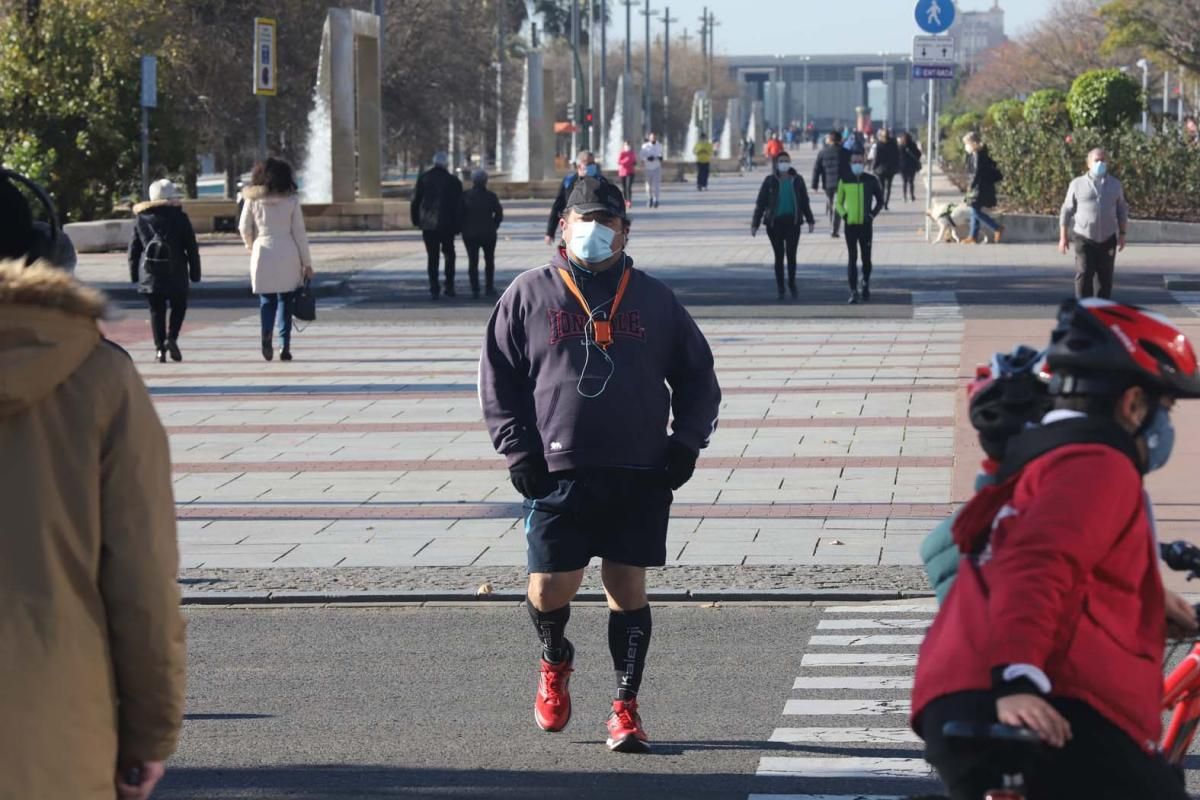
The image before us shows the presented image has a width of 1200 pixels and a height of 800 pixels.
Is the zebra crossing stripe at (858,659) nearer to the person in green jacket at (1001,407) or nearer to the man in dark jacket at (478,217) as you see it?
the person in green jacket at (1001,407)

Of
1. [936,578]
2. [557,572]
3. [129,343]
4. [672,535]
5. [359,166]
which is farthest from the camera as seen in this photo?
[359,166]

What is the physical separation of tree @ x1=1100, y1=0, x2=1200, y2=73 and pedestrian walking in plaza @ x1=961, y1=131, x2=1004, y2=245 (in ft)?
56.2

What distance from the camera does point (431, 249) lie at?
77.0 feet

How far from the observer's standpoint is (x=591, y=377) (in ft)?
19.2

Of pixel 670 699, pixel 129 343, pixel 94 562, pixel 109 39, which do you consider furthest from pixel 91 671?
pixel 109 39

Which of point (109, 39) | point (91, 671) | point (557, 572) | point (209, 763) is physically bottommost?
point (209, 763)

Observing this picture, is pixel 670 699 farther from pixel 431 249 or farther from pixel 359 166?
pixel 359 166

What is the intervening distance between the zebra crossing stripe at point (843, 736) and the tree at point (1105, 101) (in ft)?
97.1

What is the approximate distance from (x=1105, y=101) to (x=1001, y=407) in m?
32.4

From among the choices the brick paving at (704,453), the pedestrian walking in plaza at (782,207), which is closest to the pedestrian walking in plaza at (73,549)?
the brick paving at (704,453)

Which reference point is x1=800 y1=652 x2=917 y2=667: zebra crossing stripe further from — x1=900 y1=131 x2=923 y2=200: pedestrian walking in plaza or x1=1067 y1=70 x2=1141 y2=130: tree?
x1=900 y1=131 x2=923 y2=200: pedestrian walking in plaza

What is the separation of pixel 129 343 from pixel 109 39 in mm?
16630

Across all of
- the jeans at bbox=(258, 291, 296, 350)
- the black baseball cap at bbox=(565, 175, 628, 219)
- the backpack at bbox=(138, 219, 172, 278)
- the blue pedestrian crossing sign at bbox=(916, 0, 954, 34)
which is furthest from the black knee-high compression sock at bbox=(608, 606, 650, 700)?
the blue pedestrian crossing sign at bbox=(916, 0, 954, 34)

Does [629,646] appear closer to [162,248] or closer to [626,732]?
[626,732]
